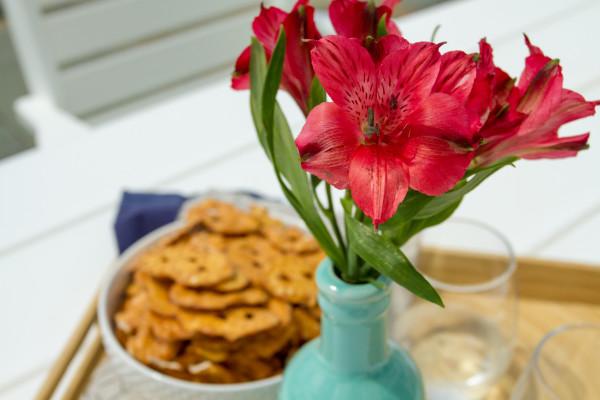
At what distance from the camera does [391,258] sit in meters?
0.27

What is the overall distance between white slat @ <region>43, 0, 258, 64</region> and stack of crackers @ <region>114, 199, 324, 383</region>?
2.71 ft

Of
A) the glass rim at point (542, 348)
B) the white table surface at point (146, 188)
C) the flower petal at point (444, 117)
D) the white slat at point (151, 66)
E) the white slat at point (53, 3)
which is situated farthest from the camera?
the white slat at point (151, 66)

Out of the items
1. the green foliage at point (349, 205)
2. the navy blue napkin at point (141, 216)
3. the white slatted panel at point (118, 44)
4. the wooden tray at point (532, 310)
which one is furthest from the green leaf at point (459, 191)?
the white slatted panel at point (118, 44)

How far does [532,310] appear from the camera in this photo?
1.85ft

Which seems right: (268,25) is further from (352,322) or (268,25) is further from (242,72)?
(352,322)

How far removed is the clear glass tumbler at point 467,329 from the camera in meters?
0.45

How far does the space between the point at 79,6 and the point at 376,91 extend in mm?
1098

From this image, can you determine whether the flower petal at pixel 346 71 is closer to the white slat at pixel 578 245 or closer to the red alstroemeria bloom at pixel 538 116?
the red alstroemeria bloom at pixel 538 116

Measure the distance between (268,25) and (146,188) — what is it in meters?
0.47

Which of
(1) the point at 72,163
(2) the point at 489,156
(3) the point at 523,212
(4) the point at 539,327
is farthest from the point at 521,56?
(2) the point at 489,156

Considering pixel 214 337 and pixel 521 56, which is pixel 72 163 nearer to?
pixel 214 337

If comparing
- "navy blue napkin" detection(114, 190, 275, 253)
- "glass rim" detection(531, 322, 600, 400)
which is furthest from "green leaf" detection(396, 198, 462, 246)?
"navy blue napkin" detection(114, 190, 275, 253)

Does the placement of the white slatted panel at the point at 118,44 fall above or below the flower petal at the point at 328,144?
below

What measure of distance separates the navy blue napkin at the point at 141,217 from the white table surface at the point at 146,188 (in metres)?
0.05
